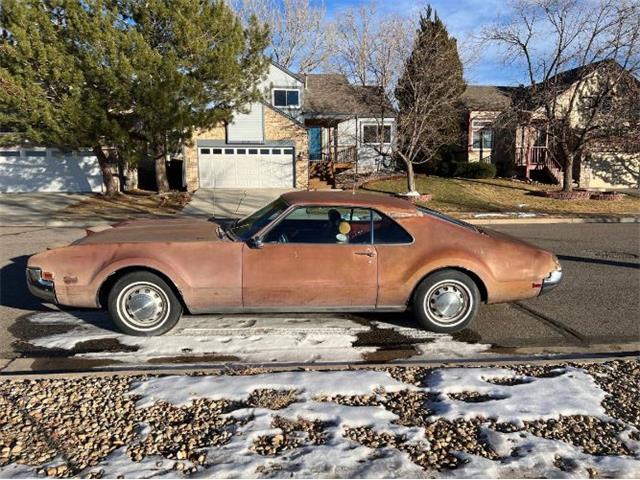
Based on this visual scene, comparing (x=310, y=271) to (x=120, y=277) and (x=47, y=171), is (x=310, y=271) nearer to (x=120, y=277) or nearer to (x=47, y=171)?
(x=120, y=277)

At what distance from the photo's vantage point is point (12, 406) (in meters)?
3.14

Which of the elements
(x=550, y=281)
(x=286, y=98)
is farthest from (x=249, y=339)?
(x=286, y=98)

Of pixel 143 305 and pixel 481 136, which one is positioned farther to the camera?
pixel 481 136

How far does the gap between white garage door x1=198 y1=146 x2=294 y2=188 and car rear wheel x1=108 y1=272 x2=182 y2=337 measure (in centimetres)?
1902

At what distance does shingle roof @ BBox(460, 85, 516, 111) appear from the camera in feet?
88.2

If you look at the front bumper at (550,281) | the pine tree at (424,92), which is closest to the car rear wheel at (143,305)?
the front bumper at (550,281)

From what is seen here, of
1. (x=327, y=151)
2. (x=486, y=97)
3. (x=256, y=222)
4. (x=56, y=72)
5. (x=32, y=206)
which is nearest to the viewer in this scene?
(x=256, y=222)

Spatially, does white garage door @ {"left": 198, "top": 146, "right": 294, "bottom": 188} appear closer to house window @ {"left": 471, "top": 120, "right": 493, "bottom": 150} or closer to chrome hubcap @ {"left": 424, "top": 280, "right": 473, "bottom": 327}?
house window @ {"left": 471, "top": 120, "right": 493, "bottom": 150}

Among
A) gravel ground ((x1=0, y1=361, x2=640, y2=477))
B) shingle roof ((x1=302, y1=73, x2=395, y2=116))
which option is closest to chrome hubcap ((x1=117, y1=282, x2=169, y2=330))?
gravel ground ((x1=0, y1=361, x2=640, y2=477))

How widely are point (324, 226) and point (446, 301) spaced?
141 cm

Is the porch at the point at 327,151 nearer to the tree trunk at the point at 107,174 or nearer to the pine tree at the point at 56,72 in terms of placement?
the tree trunk at the point at 107,174

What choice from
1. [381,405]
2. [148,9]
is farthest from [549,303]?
[148,9]

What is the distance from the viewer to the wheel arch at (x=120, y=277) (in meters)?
4.49

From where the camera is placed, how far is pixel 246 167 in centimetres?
2328
